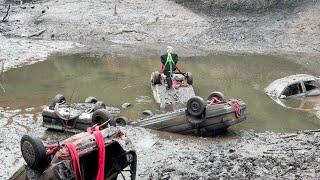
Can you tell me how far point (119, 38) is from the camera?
29.3 meters

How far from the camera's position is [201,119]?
41.8ft

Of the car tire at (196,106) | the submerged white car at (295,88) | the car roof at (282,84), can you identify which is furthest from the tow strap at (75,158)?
the car roof at (282,84)

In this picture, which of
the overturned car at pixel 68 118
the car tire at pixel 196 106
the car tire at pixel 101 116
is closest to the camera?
the car tire at pixel 101 116

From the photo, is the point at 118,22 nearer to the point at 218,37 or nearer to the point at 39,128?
the point at 218,37

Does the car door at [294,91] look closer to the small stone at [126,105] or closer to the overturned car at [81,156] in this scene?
the small stone at [126,105]

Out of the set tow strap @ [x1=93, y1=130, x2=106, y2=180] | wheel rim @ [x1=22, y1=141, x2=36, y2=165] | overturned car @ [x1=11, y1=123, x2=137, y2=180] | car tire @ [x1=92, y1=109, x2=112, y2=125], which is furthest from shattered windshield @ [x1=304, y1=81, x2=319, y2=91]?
wheel rim @ [x1=22, y1=141, x2=36, y2=165]

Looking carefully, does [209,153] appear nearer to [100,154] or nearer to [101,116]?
[101,116]

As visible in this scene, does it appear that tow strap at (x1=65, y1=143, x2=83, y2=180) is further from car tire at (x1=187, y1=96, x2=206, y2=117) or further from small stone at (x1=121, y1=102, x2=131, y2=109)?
small stone at (x1=121, y1=102, x2=131, y2=109)

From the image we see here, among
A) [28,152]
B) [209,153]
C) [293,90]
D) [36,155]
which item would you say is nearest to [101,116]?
[28,152]

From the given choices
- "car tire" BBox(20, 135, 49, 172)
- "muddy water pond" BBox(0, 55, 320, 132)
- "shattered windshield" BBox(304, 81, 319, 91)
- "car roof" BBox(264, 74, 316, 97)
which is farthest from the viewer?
"shattered windshield" BBox(304, 81, 319, 91)

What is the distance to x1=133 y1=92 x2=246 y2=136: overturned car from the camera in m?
12.7

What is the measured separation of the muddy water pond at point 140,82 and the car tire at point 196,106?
6.19 ft

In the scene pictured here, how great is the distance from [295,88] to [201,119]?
6.79 meters

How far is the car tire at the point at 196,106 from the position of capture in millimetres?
12534
